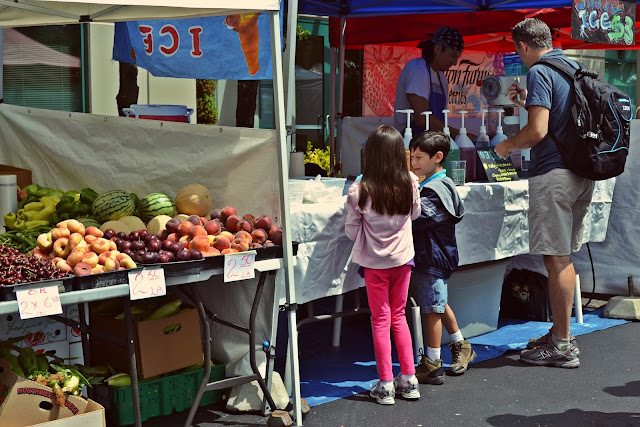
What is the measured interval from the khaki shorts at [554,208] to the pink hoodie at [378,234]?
1.15m

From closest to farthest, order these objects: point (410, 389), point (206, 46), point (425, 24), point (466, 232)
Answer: point (410, 389) < point (206, 46) < point (466, 232) < point (425, 24)

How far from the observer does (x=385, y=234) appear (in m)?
4.59

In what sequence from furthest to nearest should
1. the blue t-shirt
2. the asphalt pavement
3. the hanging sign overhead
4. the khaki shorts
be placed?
1. the hanging sign overhead
2. the khaki shorts
3. the blue t-shirt
4. the asphalt pavement

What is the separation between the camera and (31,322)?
4.18 metres

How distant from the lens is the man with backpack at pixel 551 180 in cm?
529

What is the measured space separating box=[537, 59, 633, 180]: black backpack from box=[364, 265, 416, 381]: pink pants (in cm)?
144

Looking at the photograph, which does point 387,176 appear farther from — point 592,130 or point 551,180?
point 592,130

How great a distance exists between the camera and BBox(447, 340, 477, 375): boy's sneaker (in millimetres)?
5312

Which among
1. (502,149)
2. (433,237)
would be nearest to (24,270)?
(433,237)

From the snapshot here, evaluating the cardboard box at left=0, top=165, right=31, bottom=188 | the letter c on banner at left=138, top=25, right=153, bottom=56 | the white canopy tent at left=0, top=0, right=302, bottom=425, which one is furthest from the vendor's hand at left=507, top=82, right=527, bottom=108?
the cardboard box at left=0, top=165, right=31, bottom=188

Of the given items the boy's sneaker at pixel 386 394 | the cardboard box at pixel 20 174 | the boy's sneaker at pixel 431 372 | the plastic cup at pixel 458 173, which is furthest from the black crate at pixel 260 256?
the cardboard box at pixel 20 174

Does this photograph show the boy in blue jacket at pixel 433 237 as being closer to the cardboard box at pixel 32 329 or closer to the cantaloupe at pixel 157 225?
the cantaloupe at pixel 157 225

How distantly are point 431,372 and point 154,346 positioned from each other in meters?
1.70

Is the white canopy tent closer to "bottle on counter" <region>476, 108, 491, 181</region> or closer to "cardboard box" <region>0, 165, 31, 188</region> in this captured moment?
"cardboard box" <region>0, 165, 31, 188</region>
